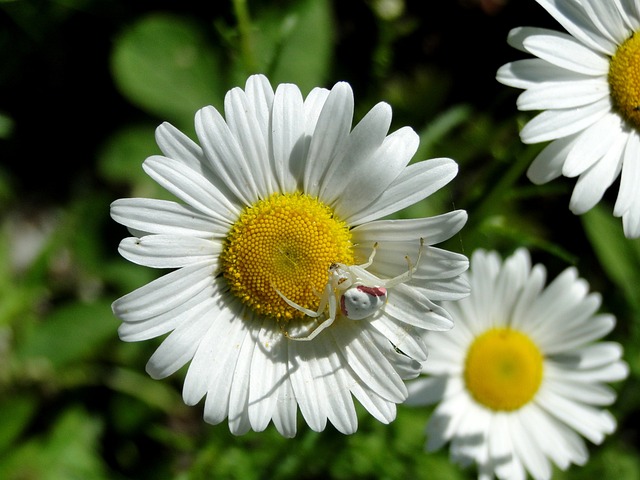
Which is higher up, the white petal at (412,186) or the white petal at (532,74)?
the white petal at (532,74)

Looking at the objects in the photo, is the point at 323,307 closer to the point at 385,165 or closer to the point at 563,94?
the point at 385,165

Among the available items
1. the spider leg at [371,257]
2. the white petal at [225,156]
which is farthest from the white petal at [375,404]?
the white petal at [225,156]

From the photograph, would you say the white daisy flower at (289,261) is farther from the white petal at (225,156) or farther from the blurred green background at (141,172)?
the blurred green background at (141,172)

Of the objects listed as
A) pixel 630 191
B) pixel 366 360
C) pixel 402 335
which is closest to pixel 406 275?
pixel 402 335

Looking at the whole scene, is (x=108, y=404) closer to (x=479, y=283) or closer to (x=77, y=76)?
(x=77, y=76)

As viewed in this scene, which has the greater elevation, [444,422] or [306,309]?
[306,309]

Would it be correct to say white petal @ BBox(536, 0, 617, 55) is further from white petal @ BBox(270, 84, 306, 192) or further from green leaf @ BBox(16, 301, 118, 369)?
green leaf @ BBox(16, 301, 118, 369)
